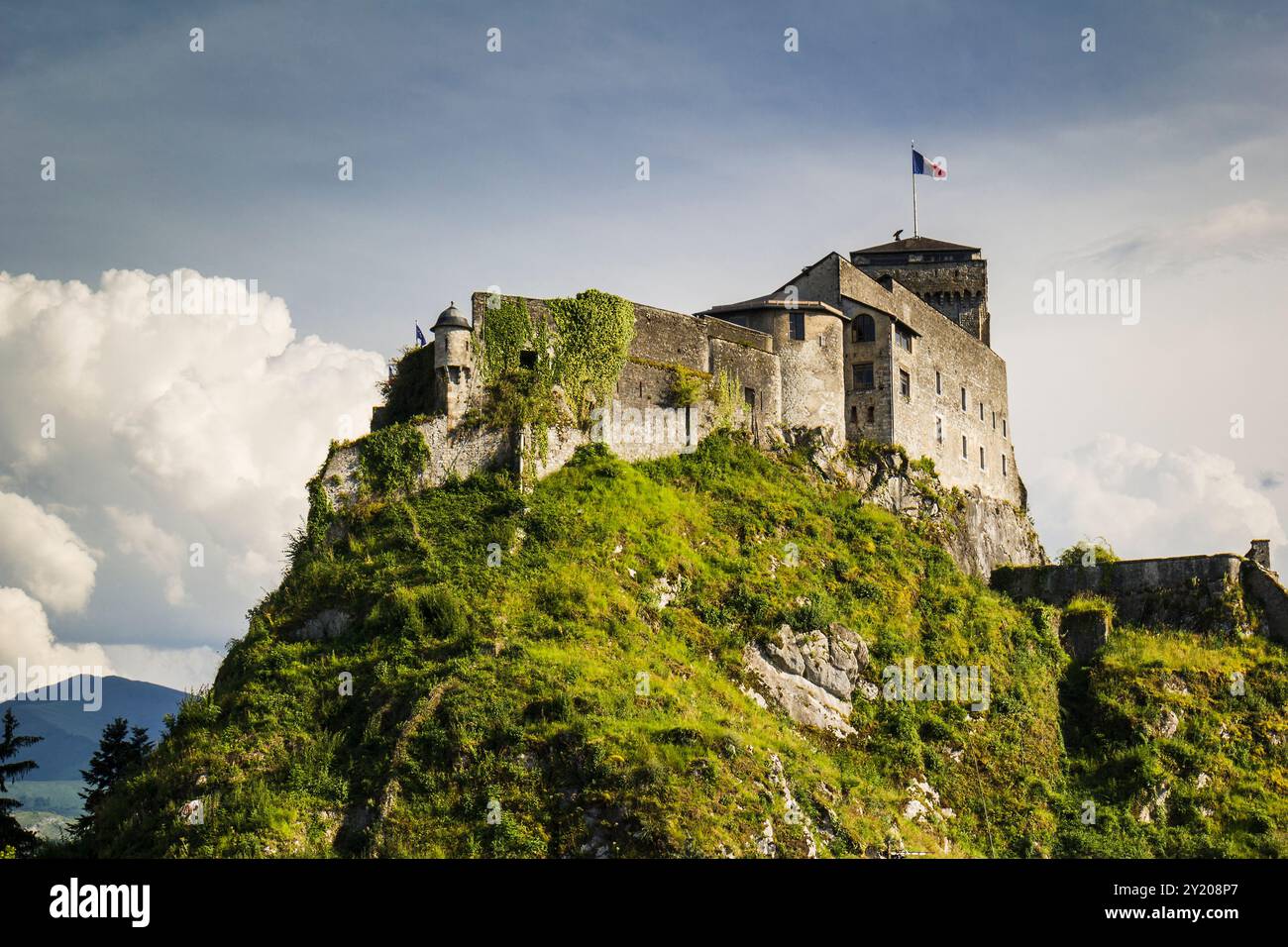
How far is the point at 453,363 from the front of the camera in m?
49.4

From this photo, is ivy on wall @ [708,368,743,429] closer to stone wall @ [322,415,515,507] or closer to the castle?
the castle

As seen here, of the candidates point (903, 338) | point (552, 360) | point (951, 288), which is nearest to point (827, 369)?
point (903, 338)

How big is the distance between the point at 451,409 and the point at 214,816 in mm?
18397

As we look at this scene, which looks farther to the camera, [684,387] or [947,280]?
[947,280]

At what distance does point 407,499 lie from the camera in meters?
47.4

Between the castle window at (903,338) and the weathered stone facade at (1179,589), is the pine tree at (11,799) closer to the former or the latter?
the castle window at (903,338)

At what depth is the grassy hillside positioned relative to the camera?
35.3 m

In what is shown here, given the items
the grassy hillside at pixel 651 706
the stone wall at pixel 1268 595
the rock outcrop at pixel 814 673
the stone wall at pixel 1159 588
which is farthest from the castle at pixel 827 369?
the stone wall at pixel 1268 595

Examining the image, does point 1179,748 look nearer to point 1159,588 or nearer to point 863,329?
point 1159,588

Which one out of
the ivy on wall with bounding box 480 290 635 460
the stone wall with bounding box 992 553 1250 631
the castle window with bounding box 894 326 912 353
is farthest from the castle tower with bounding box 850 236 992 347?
the ivy on wall with bounding box 480 290 635 460

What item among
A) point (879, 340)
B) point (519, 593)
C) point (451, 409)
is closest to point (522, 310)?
point (451, 409)

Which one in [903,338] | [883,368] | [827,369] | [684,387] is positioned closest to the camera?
[684,387]

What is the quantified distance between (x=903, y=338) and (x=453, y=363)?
76.1 feet
